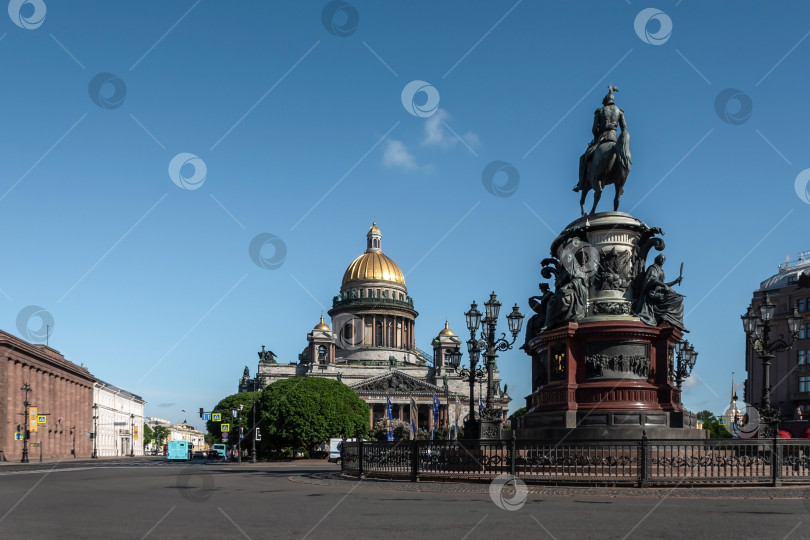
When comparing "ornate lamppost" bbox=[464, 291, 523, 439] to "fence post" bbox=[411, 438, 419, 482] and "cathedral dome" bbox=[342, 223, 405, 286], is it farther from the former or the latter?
"cathedral dome" bbox=[342, 223, 405, 286]

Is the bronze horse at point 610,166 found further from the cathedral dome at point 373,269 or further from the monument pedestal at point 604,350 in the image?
the cathedral dome at point 373,269

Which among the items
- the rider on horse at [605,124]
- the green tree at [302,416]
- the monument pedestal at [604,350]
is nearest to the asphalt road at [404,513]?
the monument pedestal at [604,350]

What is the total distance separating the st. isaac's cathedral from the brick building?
33875 millimetres

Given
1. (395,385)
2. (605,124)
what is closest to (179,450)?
(605,124)

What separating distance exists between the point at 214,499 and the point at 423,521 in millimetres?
6962

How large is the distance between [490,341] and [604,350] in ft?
17.3

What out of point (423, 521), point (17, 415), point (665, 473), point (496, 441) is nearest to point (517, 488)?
point (496, 441)

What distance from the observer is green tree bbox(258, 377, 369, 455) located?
84062mm

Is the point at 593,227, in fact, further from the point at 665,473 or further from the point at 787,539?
the point at 787,539

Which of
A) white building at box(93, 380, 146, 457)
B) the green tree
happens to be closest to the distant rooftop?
the green tree

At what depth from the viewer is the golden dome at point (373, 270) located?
15788 cm

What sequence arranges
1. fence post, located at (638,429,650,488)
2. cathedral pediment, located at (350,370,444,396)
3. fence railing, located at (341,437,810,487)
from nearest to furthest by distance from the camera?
fence post, located at (638,429,650,488), fence railing, located at (341,437,810,487), cathedral pediment, located at (350,370,444,396)

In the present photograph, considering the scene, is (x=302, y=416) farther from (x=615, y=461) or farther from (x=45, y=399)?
(x=615, y=461)

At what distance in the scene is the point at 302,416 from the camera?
8438 cm
